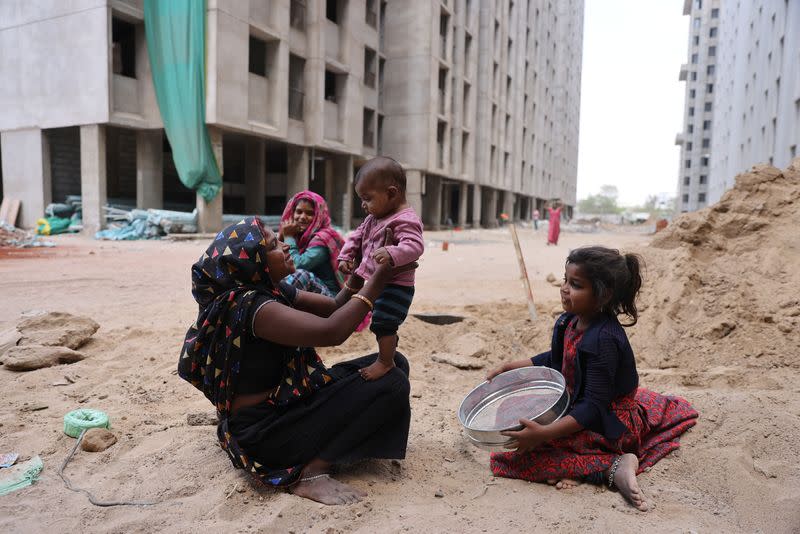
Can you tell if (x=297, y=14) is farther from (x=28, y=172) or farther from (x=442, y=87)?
(x=442, y=87)

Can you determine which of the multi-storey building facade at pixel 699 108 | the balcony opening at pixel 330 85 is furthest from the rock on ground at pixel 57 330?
the multi-storey building facade at pixel 699 108

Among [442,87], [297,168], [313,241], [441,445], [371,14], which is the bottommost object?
[441,445]

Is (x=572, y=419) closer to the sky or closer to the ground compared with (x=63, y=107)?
closer to the ground

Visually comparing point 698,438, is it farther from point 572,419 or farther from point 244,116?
point 244,116

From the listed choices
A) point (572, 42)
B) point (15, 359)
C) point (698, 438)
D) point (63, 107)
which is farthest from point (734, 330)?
point (572, 42)

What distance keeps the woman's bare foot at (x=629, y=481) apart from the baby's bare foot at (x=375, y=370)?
3.27ft

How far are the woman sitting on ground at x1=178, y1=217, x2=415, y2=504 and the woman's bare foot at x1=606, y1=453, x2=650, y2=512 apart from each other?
870mm

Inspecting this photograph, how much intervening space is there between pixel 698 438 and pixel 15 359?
4.12 metres

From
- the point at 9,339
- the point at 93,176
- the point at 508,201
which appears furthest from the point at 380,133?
the point at 9,339

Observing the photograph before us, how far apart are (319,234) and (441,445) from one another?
204 centimetres

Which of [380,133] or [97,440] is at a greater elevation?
[380,133]

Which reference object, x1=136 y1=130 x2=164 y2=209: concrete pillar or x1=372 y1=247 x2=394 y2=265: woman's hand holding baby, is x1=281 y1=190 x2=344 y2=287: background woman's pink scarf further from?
x1=136 y1=130 x2=164 y2=209: concrete pillar

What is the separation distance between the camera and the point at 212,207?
15.6m

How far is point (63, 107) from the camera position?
15.2m
